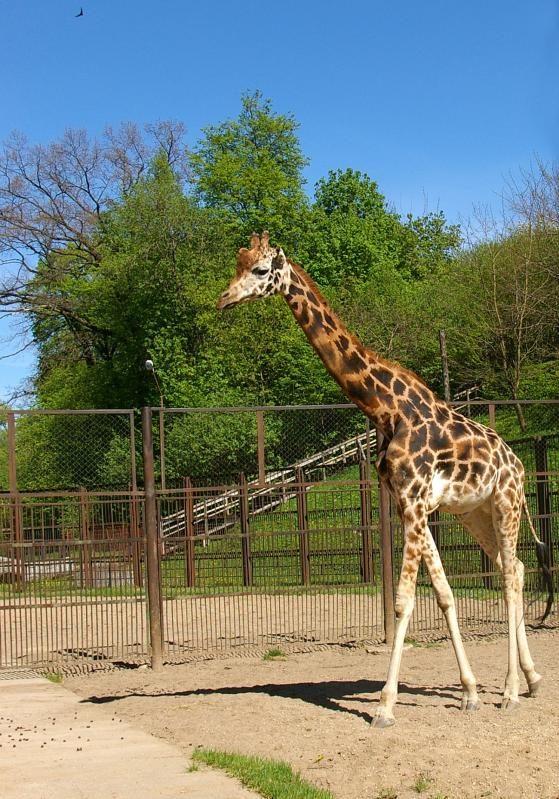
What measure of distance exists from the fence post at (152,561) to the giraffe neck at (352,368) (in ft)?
8.49

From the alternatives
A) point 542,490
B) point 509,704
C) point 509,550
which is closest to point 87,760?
point 509,704

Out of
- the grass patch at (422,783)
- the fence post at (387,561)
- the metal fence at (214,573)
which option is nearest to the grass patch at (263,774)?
the grass patch at (422,783)

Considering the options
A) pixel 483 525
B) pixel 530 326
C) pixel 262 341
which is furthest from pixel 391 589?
pixel 262 341

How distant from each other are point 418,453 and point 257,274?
1.98 metres

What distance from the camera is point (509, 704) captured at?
8.05 meters

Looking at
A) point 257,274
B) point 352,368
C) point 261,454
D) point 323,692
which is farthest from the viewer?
point 261,454

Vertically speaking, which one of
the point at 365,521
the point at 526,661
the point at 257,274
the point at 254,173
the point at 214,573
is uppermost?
the point at 254,173

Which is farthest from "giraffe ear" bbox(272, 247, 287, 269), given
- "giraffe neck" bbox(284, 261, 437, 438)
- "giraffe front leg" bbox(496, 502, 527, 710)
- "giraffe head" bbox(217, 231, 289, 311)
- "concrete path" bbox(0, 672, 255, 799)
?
"concrete path" bbox(0, 672, 255, 799)

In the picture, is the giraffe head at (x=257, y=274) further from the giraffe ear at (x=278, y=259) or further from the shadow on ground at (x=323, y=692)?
the shadow on ground at (x=323, y=692)

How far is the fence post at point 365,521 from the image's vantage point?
39.3 feet

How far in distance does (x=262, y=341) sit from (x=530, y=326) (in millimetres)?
9582

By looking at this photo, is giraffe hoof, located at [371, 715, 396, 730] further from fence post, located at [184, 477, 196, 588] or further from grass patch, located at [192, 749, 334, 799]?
fence post, located at [184, 477, 196, 588]

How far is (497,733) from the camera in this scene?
716 centimetres

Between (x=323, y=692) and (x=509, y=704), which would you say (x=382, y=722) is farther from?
(x=323, y=692)
